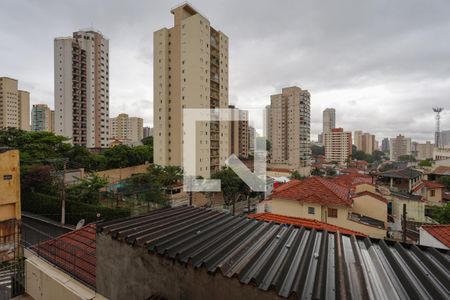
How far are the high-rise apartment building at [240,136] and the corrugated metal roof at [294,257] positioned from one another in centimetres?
4170

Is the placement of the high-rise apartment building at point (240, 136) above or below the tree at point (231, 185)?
above

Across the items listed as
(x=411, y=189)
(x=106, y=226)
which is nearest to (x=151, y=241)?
(x=106, y=226)

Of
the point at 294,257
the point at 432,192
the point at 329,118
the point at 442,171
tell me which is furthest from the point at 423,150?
the point at 294,257

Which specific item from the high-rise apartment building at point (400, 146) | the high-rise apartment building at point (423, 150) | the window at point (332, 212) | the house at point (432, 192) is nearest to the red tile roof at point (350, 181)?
the window at point (332, 212)

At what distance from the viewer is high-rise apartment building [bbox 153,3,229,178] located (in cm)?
2708

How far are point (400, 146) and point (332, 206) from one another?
99106 millimetres

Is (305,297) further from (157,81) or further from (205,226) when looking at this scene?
(157,81)

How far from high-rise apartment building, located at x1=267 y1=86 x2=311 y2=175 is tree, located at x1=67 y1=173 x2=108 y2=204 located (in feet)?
121

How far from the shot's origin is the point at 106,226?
3260 mm

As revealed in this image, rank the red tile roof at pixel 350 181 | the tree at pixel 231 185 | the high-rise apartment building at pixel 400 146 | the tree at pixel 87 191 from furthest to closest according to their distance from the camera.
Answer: the high-rise apartment building at pixel 400 146 → the tree at pixel 231 185 → the red tile roof at pixel 350 181 → the tree at pixel 87 191

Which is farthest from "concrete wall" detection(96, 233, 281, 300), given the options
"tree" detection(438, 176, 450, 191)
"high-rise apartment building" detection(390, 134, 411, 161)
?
"high-rise apartment building" detection(390, 134, 411, 161)

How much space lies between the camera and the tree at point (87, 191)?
15695 millimetres

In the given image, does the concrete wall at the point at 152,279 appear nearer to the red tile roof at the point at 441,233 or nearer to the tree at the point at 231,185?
the red tile roof at the point at 441,233

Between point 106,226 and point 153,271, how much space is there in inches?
42.5
